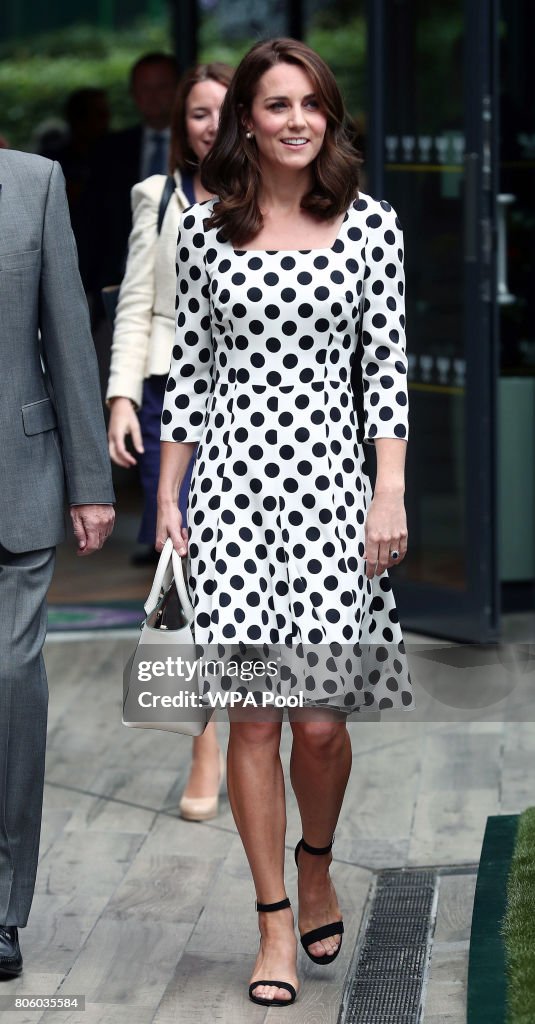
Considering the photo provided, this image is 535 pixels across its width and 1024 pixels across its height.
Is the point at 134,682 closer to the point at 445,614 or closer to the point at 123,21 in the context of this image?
the point at 445,614

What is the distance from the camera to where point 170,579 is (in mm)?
3547

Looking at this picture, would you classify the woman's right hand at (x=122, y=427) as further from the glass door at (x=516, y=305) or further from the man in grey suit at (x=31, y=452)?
the glass door at (x=516, y=305)

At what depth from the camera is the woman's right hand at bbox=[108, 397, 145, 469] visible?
4.54 m

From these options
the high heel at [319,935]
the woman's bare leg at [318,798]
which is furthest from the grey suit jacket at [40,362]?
the high heel at [319,935]

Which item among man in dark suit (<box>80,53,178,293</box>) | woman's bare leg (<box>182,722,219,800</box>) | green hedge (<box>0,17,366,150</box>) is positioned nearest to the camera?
woman's bare leg (<box>182,722,219,800</box>)

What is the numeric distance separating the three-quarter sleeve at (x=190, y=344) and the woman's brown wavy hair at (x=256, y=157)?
0.23ft

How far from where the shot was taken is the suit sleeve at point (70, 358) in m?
3.57

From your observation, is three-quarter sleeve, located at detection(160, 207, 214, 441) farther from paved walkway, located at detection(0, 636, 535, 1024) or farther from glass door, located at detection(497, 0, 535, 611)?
glass door, located at detection(497, 0, 535, 611)

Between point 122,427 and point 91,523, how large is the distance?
88 cm

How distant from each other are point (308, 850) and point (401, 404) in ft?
3.11

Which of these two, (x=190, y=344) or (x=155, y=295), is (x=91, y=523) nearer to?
(x=190, y=344)

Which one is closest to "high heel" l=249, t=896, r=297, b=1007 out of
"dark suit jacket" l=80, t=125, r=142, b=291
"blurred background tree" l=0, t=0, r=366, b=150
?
"dark suit jacket" l=80, t=125, r=142, b=291

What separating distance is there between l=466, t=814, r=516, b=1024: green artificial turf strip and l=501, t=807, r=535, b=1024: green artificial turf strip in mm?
16

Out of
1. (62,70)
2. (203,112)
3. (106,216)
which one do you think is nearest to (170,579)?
(203,112)
